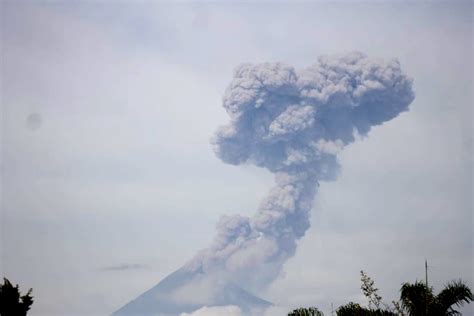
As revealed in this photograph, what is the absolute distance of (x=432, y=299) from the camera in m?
21.5

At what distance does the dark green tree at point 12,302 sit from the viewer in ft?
73.8

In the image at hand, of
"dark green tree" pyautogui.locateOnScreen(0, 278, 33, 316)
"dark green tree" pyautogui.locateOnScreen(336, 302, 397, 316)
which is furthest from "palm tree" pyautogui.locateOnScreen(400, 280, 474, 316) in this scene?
"dark green tree" pyautogui.locateOnScreen(0, 278, 33, 316)

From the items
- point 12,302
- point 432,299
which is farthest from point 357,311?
point 12,302

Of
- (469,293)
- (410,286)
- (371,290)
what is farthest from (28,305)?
(469,293)

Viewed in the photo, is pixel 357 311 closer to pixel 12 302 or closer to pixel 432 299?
pixel 432 299

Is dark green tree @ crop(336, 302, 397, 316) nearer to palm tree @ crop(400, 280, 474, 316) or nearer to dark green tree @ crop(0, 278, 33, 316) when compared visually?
palm tree @ crop(400, 280, 474, 316)

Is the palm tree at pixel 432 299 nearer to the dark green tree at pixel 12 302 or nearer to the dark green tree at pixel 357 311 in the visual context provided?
the dark green tree at pixel 357 311

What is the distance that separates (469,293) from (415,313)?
2132 millimetres

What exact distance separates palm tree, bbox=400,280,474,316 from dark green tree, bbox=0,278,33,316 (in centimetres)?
1492

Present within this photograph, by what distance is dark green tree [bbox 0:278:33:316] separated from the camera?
22.5 meters

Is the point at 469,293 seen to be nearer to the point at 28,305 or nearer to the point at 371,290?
the point at 371,290

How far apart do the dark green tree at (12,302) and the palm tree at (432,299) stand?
14.9m

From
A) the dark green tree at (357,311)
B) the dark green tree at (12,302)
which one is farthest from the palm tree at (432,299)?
the dark green tree at (12,302)

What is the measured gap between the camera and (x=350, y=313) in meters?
26.5
